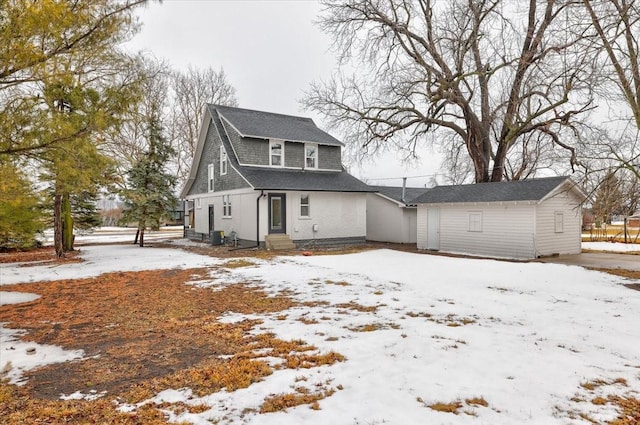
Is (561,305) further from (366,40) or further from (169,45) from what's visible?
(169,45)

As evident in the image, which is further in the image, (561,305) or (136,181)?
(136,181)

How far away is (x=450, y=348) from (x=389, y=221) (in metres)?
19.5

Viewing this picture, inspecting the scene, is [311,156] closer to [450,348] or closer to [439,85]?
[439,85]

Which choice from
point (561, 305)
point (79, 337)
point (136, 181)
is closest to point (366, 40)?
point (136, 181)

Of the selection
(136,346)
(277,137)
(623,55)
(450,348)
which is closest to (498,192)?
(623,55)

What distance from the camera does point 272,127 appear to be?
23016 mm

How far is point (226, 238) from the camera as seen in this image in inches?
867

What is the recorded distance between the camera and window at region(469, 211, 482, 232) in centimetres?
1761

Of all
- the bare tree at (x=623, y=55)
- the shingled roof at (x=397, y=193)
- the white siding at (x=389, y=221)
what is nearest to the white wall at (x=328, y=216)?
the shingled roof at (x=397, y=193)

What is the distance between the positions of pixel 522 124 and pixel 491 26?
234 inches

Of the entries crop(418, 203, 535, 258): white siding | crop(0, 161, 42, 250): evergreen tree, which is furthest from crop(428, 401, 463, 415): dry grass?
crop(418, 203, 535, 258): white siding

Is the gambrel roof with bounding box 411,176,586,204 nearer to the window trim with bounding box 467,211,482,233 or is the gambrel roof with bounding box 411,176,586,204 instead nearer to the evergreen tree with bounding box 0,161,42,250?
the window trim with bounding box 467,211,482,233

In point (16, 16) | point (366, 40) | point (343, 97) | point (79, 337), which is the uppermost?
point (366, 40)

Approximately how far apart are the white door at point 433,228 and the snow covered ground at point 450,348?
8.36 metres
